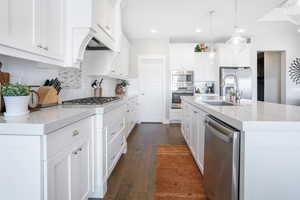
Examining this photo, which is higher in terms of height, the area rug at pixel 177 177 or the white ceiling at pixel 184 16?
the white ceiling at pixel 184 16

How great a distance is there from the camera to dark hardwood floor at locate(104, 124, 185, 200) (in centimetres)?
210

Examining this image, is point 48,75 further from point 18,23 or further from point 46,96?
point 18,23

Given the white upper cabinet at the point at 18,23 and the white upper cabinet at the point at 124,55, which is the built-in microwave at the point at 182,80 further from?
the white upper cabinet at the point at 18,23

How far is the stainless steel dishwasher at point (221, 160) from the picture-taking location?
132 cm

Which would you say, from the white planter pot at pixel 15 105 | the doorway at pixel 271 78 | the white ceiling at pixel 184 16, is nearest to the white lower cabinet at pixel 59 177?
the white planter pot at pixel 15 105

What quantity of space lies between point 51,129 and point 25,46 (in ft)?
2.07

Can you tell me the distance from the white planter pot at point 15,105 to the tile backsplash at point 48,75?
0.45m

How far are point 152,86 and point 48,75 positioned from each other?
4.51 meters

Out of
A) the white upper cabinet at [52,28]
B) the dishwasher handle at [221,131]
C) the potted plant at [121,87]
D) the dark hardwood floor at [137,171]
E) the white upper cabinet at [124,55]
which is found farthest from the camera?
the potted plant at [121,87]

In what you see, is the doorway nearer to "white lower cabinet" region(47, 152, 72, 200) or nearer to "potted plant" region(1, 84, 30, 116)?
"white lower cabinet" region(47, 152, 72, 200)

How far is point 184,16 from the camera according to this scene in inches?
181

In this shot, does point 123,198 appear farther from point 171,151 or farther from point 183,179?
point 171,151

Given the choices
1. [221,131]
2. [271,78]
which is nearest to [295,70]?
[271,78]

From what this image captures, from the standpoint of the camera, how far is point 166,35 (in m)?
6.13
